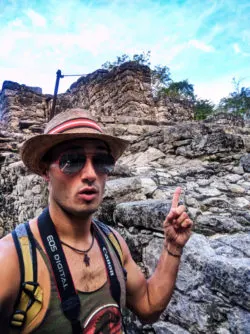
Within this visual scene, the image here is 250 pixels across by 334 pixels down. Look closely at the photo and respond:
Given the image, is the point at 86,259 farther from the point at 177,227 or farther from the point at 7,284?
the point at 177,227

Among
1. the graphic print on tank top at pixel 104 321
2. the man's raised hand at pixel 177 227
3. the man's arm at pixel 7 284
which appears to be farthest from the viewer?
the man's raised hand at pixel 177 227

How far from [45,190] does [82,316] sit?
2.72 m

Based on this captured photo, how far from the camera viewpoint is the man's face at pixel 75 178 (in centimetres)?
110

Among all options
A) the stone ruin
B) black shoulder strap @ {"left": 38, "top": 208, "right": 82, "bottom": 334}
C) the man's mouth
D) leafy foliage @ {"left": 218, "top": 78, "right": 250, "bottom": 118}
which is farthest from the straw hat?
leafy foliage @ {"left": 218, "top": 78, "right": 250, "bottom": 118}

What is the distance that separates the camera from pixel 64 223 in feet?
3.68

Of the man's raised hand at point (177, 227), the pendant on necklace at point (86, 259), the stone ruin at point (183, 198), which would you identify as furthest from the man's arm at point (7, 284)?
the stone ruin at point (183, 198)

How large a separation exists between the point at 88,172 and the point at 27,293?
500mm

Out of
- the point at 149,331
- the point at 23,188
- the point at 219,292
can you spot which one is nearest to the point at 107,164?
the point at 219,292

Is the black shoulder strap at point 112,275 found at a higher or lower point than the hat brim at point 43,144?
lower

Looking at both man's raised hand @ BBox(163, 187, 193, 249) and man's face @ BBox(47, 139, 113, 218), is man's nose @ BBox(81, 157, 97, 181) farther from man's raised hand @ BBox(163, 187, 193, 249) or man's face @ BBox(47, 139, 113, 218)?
man's raised hand @ BBox(163, 187, 193, 249)

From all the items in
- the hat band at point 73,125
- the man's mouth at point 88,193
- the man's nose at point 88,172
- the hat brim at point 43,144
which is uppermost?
the hat band at point 73,125

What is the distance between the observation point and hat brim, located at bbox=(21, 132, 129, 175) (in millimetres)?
1104

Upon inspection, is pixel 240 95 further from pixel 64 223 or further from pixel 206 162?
pixel 64 223

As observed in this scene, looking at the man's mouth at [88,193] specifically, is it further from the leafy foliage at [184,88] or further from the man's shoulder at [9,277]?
the leafy foliage at [184,88]
